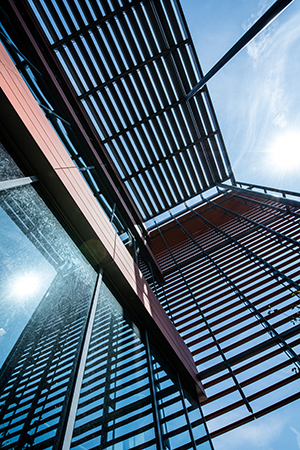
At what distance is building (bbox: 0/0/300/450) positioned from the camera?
1878mm

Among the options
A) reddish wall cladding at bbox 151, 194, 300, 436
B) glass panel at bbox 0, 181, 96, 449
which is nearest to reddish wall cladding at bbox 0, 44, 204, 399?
glass panel at bbox 0, 181, 96, 449

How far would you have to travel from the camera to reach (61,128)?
17.7 feet

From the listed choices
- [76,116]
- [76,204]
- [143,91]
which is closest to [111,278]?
[76,204]

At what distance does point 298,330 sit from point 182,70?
309 inches

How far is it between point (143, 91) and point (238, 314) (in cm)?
725

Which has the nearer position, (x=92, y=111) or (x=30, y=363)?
(x=30, y=363)

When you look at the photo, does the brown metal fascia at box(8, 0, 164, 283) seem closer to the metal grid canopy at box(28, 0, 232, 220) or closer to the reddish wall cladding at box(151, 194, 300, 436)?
the metal grid canopy at box(28, 0, 232, 220)

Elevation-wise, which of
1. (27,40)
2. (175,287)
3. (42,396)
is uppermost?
(27,40)

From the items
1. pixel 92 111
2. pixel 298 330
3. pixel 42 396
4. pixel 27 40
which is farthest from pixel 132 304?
pixel 92 111

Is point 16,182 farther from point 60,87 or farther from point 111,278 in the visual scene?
point 60,87

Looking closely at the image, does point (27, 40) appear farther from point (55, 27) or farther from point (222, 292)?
point (222, 292)

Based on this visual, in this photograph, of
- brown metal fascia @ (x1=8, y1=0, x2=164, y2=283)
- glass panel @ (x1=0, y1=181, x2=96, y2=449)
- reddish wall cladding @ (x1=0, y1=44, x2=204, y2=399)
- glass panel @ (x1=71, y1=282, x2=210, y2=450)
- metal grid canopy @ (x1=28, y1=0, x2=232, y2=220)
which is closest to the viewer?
glass panel @ (x1=0, y1=181, x2=96, y2=449)

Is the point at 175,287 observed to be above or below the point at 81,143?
below

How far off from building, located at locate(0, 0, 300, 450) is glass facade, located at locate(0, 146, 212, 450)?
1cm
